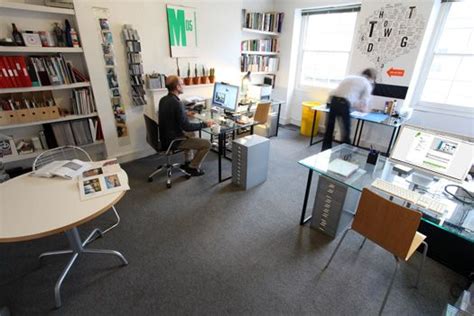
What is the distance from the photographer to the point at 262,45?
4.75 metres

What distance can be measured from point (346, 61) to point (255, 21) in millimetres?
1834

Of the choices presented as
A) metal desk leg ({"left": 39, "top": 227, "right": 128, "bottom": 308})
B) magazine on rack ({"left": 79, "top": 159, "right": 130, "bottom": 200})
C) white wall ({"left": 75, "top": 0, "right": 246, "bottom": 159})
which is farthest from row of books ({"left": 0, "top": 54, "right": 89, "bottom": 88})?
metal desk leg ({"left": 39, "top": 227, "right": 128, "bottom": 308})

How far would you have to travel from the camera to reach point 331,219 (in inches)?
85.9

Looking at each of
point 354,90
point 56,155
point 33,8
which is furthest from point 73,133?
point 354,90

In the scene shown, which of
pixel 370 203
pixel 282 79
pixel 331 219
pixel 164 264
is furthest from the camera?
pixel 282 79

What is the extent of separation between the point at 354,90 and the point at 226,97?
1.93 m

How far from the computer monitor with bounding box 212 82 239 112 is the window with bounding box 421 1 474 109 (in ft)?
9.75

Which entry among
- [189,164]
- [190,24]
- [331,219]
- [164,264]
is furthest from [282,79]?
[164,264]

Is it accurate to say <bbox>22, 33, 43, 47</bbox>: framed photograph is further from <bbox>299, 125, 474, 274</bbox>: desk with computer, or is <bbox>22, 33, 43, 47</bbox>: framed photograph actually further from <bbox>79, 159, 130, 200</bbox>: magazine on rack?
<bbox>299, 125, 474, 274</bbox>: desk with computer

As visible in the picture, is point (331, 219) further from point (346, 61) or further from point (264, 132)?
point (346, 61)

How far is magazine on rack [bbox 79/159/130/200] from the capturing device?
1.58 metres

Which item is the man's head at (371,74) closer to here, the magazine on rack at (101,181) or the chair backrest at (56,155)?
the magazine on rack at (101,181)

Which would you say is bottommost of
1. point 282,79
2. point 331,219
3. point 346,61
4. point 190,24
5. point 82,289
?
point 82,289

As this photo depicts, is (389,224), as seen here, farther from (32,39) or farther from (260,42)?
(260,42)
